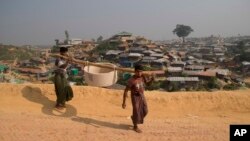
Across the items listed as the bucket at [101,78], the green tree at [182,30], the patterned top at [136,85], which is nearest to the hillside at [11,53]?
the green tree at [182,30]

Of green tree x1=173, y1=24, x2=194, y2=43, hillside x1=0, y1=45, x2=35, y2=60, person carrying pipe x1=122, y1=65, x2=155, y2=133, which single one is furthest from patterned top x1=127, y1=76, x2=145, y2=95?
green tree x1=173, y1=24, x2=194, y2=43

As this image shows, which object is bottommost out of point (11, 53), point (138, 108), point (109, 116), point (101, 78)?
point (11, 53)

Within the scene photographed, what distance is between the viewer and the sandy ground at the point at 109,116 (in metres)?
5.96

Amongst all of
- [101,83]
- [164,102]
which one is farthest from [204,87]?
[101,83]

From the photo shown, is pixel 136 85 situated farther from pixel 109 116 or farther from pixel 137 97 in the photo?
pixel 109 116

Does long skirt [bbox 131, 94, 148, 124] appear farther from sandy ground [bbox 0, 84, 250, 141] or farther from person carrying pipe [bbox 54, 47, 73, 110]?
person carrying pipe [bbox 54, 47, 73, 110]

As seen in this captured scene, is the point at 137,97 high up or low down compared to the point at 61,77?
down

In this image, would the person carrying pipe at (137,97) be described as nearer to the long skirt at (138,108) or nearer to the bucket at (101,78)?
the long skirt at (138,108)

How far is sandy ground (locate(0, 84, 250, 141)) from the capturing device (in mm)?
5965

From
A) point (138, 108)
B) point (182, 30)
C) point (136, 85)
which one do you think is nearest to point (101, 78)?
point (136, 85)

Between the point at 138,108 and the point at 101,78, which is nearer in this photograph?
the point at 138,108

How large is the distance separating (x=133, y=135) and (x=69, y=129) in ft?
4.23

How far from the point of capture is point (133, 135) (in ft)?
19.5

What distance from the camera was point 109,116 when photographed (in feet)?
25.1
